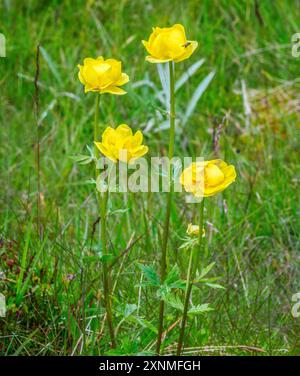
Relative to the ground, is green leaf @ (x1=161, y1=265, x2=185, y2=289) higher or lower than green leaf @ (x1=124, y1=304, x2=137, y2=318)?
higher

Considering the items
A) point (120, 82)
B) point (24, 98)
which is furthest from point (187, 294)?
point (24, 98)

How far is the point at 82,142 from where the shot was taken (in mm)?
3061

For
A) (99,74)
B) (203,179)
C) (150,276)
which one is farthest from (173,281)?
(99,74)

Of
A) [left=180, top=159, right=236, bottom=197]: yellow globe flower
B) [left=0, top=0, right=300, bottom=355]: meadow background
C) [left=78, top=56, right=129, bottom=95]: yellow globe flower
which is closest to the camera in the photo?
[left=180, top=159, right=236, bottom=197]: yellow globe flower

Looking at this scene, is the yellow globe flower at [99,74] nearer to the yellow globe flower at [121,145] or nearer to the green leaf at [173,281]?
the yellow globe flower at [121,145]

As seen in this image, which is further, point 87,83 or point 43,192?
point 43,192

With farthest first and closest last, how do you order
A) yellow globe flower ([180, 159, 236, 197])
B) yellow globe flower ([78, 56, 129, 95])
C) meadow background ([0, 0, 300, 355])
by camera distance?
meadow background ([0, 0, 300, 355]), yellow globe flower ([78, 56, 129, 95]), yellow globe flower ([180, 159, 236, 197])

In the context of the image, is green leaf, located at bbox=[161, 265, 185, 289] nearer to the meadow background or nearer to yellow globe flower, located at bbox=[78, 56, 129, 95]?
the meadow background

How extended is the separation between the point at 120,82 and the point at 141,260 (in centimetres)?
64

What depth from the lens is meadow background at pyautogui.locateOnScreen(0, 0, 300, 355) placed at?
1.97 metres

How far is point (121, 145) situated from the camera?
1.62 metres

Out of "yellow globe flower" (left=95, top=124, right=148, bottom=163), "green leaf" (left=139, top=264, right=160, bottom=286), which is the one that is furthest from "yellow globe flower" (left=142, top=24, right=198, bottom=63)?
"green leaf" (left=139, top=264, right=160, bottom=286)

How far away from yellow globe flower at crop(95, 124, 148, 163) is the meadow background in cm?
8
